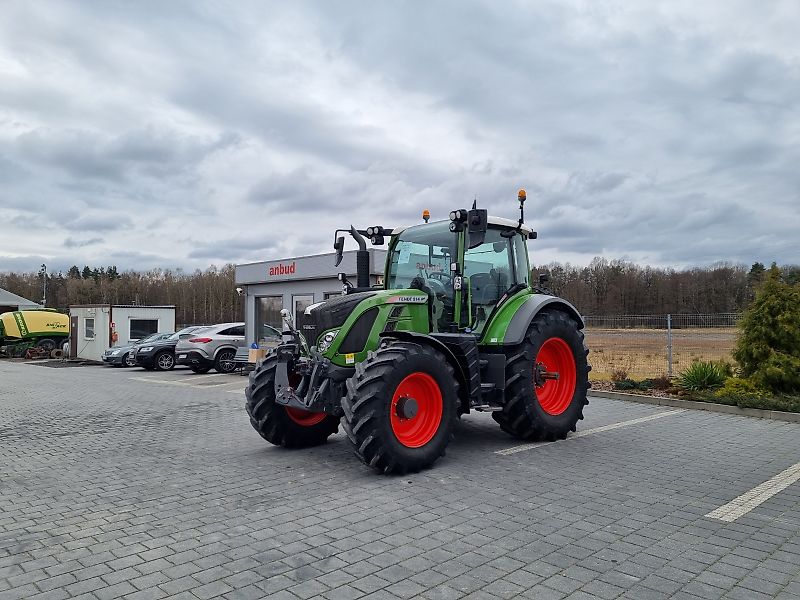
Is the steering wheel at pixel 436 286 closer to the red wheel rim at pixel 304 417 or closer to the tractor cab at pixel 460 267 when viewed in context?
the tractor cab at pixel 460 267

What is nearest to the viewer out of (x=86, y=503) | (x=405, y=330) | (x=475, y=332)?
(x=86, y=503)

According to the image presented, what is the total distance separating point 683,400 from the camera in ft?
34.7

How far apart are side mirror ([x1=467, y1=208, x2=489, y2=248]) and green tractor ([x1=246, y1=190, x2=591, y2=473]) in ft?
0.04

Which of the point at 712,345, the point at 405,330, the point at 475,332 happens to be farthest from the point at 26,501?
the point at 712,345

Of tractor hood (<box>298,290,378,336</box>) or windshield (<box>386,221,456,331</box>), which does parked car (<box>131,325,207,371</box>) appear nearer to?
windshield (<box>386,221,456,331</box>)

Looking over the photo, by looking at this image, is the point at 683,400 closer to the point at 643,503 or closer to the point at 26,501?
the point at 643,503

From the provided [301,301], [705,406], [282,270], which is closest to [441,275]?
[705,406]

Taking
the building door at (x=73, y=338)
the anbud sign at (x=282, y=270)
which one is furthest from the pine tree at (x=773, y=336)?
the building door at (x=73, y=338)

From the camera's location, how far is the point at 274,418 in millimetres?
7152

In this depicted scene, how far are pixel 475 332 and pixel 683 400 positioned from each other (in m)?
5.24

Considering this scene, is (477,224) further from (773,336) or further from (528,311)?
(773,336)

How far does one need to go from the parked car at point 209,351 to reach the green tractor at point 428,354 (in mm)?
12867

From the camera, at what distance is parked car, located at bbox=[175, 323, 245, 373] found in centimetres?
1977

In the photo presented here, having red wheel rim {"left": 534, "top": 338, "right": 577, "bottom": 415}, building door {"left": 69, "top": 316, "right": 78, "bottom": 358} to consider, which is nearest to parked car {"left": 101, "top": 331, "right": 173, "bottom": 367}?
building door {"left": 69, "top": 316, "right": 78, "bottom": 358}
